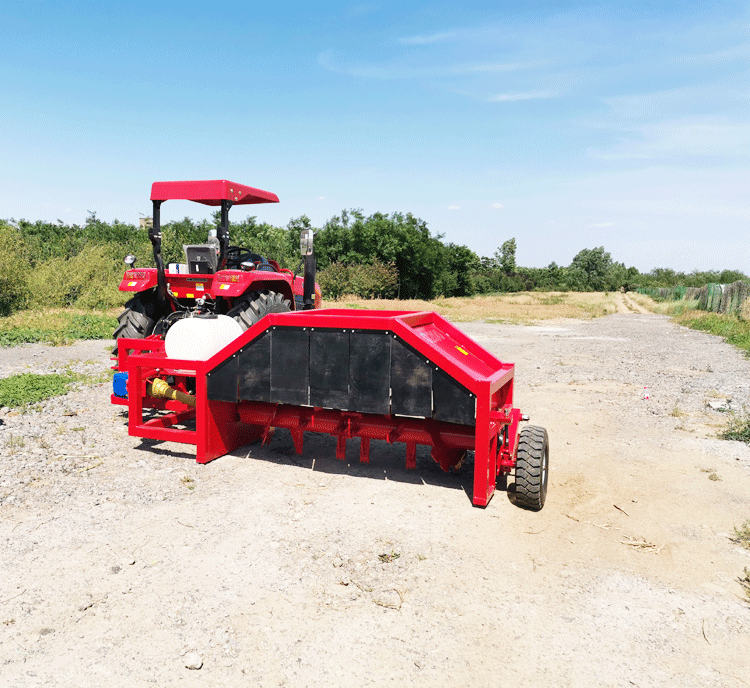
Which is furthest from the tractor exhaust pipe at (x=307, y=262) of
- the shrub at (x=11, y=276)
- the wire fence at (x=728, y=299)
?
the wire fence at (x=728, y=299)

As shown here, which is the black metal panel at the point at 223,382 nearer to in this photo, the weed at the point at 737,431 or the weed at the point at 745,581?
the weed at the point at 745,581

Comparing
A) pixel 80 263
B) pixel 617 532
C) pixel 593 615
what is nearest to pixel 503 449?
pixel 617 532

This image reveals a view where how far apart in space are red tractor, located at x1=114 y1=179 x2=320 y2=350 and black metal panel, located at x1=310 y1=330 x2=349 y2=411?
160 cm

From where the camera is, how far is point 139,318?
6617 millimetres

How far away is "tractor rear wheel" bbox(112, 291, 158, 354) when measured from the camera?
6.53m

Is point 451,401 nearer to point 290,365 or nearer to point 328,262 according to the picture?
point 290,365

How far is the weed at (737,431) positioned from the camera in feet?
20.9

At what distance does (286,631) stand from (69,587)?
4.19 feet

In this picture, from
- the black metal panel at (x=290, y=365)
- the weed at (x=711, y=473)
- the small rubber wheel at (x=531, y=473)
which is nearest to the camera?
the small rubber wheel at (x=531, y=473)

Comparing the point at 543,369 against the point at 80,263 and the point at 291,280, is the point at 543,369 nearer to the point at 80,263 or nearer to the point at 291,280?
the point at 291,280

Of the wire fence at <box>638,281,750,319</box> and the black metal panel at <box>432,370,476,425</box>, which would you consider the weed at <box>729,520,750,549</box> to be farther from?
the wire fence at <box>638,281,750,319</box>

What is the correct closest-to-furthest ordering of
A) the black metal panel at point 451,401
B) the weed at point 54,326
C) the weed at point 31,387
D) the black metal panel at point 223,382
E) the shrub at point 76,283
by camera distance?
1. the black metal panel at point 451,401
2. the black metal panel at point 223,382
3. the weed at point 31,387
4. the weed at point 54,326
5. the shrub at point 76,283

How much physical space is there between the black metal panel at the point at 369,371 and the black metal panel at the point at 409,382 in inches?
2.1

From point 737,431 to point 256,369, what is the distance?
212 inches
